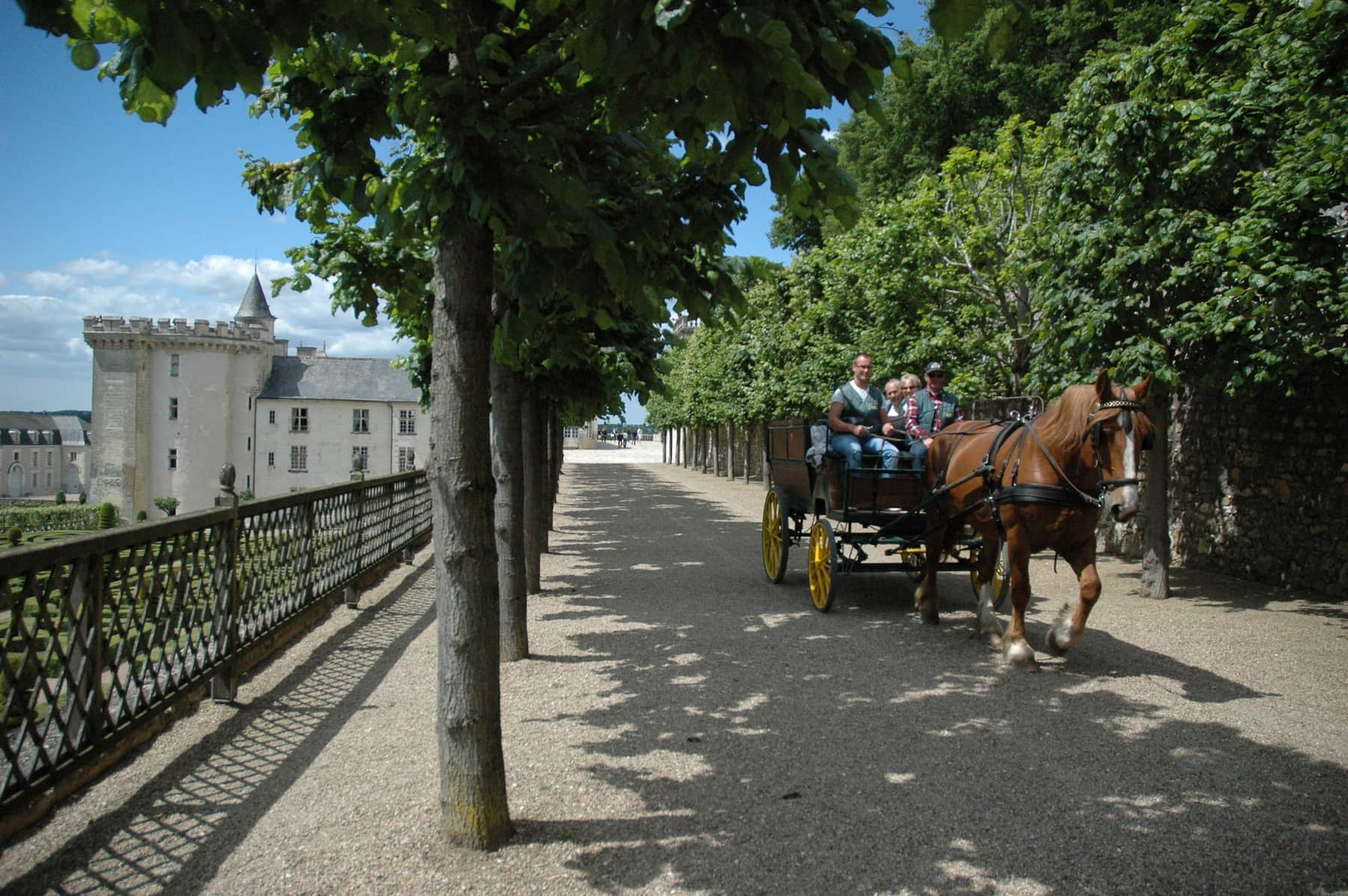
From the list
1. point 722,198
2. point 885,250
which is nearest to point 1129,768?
point 722,198

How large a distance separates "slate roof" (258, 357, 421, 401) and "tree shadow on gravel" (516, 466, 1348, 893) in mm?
62908

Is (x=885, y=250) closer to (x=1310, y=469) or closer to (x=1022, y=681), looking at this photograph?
(x=1310, y=469)

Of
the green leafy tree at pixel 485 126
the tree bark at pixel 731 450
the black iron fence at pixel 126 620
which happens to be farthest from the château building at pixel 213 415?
the green leafy tree at pixel 485 126

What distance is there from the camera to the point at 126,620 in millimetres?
4258

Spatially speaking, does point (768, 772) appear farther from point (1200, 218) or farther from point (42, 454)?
point (42, 454)

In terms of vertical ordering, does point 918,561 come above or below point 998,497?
below

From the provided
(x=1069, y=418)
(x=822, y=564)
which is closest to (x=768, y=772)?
(x=1069, y=418)

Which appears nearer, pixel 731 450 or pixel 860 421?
pixel 860 421

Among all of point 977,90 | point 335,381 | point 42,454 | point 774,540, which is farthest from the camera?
point 42,454

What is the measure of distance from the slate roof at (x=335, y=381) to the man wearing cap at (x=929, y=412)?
60993mm

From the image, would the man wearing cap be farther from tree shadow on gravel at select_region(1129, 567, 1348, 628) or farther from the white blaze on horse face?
tree shadow on gravel at select_region(1129, 567, 1348, 628)

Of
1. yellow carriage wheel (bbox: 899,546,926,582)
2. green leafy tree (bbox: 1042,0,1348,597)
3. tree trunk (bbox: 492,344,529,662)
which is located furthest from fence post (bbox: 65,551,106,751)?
green leafy tree (bbox: 1042,0,1348,597)

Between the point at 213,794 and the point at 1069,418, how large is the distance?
Answer: 5610mm

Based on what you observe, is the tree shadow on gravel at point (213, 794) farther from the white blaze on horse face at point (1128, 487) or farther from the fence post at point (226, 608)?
the white blaze on horse face at point (1128, 487)
